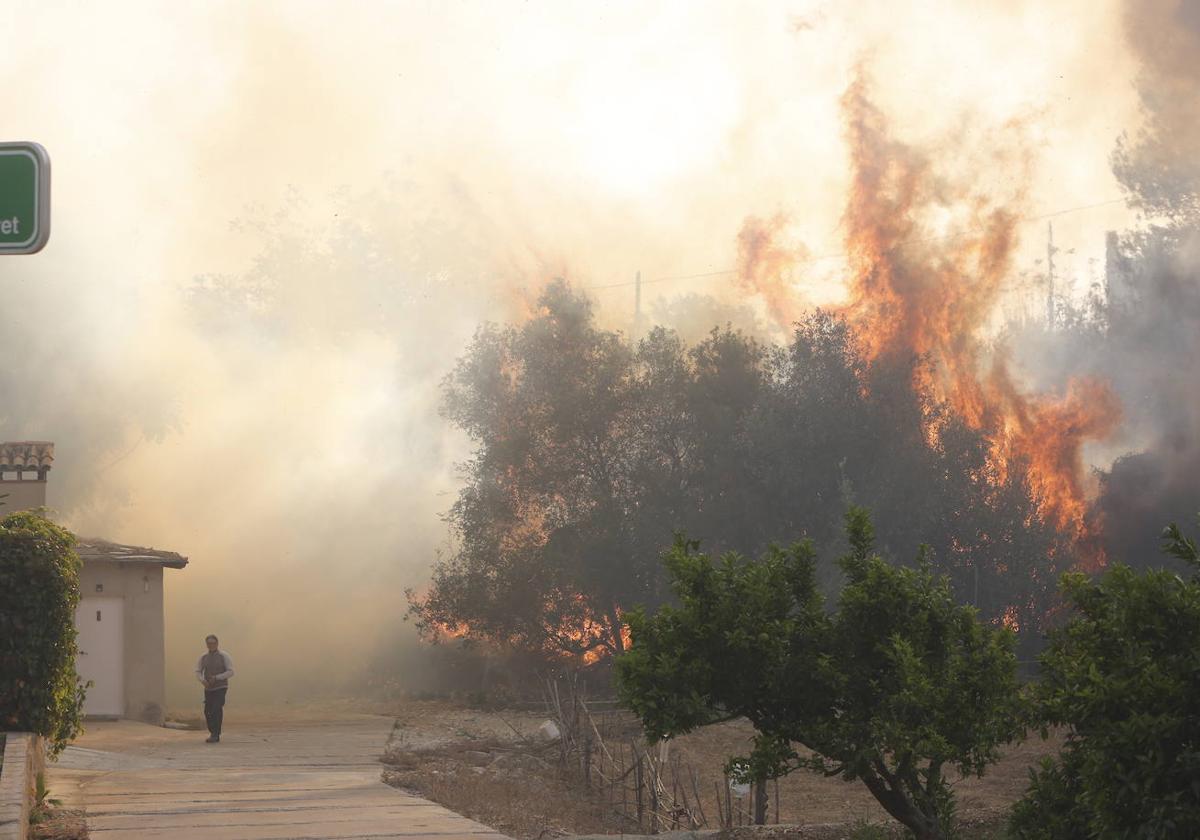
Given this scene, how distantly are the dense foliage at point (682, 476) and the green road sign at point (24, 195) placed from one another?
2870 cm

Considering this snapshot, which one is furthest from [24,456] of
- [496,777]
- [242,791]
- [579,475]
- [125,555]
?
[242,791]

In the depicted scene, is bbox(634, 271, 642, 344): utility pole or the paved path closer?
the paved path

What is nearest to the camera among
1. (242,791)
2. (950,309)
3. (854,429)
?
(242,791)

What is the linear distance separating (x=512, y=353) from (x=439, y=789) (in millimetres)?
23525

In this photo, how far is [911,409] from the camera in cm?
3681

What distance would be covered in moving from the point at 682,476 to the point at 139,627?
14351 millimetres

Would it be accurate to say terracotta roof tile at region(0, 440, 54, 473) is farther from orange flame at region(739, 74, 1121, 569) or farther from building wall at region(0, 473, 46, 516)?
orange flame at region(739, 74, 1121, 569)

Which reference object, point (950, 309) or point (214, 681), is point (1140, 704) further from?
Result: point (950, 309)

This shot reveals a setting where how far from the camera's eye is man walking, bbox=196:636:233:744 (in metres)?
23.7

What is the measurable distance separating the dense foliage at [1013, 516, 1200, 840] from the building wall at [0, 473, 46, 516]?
24.6 meters

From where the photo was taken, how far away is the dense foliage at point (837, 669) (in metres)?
9.90

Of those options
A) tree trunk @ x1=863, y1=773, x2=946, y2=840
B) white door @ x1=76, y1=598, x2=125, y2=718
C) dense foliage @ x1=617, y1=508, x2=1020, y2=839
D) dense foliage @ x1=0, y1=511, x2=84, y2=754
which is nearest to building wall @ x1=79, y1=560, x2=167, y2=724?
white door @ x1=76, y1=598, x2=125, y2=718

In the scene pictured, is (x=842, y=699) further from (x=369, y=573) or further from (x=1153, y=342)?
(x=369, y=573)

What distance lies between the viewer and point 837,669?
10164 millimetres
